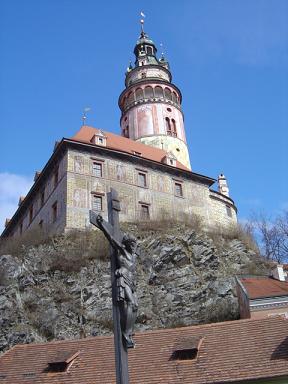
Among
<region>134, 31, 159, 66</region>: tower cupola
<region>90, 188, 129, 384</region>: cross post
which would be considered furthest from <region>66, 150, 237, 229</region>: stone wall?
<region>90, 188, 129, 384</region>: cross post

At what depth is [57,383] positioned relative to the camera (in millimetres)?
15758

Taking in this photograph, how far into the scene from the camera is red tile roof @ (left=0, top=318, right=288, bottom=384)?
14.8m

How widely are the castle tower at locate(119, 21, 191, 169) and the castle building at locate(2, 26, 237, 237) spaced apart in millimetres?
110

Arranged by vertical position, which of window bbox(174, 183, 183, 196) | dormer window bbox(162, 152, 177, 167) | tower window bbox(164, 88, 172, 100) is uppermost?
tower window bbox(164, 88, 172, 100)

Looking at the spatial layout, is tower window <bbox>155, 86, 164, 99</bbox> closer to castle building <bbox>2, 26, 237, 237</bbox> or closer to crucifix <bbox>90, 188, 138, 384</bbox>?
castle building <bbox>2, 26, 237, 237</bbox>

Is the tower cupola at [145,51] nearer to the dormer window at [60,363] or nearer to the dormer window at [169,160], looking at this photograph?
the dormer window at [169,160]

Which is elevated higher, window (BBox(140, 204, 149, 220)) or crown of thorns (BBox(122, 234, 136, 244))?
window (BBox(140, 204, 149, 220))

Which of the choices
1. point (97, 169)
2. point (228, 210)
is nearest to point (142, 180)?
point (97, 169)

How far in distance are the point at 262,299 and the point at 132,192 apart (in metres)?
15.8

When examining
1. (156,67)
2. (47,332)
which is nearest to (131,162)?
(47,332)

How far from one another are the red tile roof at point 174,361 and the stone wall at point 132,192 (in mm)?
15203

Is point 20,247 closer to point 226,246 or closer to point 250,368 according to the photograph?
point 226,246

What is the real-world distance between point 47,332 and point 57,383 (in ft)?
28.5

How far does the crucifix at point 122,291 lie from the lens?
564 centimetres
